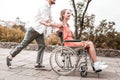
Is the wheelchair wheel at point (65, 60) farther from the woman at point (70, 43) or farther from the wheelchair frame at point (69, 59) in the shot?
the woman at point (70, 43)

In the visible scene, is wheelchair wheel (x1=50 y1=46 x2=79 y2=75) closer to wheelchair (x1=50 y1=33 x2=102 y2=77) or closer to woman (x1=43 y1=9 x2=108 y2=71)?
wheelchair (x1=50 y1=33 x2=102 y2=77)

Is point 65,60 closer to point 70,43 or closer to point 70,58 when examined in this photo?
point 70,58

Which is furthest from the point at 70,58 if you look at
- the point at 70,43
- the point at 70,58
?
the point at 70,43

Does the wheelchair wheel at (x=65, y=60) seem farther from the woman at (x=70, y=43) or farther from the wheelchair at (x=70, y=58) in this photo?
the woman at (x=70, y=43)

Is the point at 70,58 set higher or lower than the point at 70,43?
lower

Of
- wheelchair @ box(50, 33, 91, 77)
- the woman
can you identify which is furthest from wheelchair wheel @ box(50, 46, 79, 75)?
the woman

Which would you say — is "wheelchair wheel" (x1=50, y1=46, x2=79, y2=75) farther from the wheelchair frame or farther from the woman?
the woman

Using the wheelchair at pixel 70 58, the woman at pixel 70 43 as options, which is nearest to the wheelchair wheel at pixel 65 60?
the wheelchair at pixel 70 58

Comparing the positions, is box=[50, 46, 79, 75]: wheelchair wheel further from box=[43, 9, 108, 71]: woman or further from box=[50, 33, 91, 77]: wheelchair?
box=[43, 9, 108, 71]: woman

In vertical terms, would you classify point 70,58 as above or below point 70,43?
below

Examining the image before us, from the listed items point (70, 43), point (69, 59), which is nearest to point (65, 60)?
point (69, 59)

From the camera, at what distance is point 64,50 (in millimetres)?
4520

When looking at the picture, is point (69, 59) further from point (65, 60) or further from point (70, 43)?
point (70, 43)

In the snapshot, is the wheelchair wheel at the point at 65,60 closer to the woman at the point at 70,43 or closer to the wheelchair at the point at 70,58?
the wheelchair at the point at 70,58
